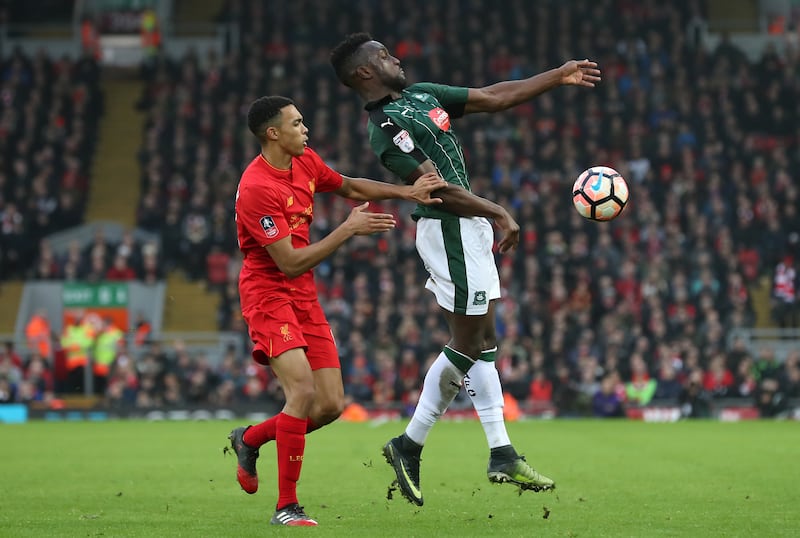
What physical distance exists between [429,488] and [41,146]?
2086cm

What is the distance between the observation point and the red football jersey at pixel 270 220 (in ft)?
24.6

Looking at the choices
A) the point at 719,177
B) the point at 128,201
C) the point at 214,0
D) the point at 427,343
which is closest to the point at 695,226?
the point at 719,177

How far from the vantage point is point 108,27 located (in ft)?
109

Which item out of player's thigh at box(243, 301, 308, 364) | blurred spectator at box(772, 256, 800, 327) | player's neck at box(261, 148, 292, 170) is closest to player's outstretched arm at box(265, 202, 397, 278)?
player's thigh at box(243, 301, 308, 364)

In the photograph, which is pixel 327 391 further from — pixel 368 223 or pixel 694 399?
pixel 694 399

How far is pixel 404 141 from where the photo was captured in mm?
8164

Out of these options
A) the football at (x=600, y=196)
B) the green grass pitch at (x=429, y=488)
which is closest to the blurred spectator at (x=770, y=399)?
the green grass pitch at (x=429, y=488)

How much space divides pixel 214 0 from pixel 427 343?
15.4 meters

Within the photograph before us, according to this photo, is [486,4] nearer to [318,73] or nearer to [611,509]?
[318,73]

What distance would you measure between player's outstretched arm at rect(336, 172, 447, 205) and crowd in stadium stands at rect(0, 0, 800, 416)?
1391 cm

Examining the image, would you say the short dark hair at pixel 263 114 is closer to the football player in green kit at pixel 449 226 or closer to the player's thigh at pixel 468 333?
the football player in green kit at pixel 449 226

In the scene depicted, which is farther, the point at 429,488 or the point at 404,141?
the point at 429,488

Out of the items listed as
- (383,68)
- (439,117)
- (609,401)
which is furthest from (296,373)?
(609,401)

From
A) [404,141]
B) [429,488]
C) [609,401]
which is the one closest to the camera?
[404,141]
